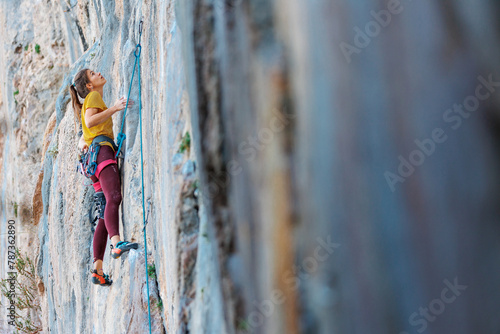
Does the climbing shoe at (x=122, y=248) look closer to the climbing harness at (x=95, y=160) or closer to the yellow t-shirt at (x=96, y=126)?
the climbing harness at (x=95, y=160)

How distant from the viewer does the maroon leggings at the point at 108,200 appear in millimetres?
4340

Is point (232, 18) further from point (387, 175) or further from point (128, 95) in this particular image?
point (128, 95)

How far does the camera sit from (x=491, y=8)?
79.2 inches

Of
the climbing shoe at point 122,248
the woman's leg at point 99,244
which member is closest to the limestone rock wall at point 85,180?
the climbing shoe at point 122,248

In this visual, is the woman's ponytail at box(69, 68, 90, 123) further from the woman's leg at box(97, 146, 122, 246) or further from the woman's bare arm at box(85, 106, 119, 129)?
the woman's leg at box(97, 146, 122, 246)

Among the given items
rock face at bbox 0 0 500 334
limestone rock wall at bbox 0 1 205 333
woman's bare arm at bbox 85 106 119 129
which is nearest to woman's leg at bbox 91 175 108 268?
limestone rock wall at bbox 0 1 205 333

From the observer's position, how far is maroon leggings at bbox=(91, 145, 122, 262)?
14.2 feet

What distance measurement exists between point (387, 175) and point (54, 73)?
868 centimetres

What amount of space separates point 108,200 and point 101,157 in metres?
0.38

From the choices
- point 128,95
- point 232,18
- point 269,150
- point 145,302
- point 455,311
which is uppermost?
point 128,95

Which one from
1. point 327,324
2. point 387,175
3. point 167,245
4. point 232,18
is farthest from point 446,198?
point 167,245

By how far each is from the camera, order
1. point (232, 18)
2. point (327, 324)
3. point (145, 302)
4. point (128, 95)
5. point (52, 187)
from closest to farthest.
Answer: point (327, 324), point (232, 18), point (145, 302), point (128, 95), point (52, 187)

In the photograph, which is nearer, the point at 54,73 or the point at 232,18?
the point at 232,18

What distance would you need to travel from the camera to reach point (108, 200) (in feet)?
14.4
